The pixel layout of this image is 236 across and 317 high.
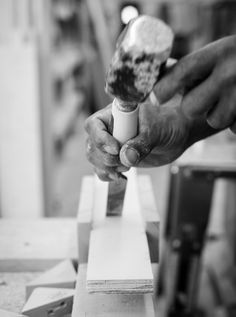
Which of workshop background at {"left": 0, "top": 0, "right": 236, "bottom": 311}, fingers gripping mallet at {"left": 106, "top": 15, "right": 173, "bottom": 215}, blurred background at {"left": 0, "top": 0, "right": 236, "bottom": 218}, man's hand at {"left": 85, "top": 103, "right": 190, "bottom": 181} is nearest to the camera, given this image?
fingers gripping mallet at {"left": 106, "top": 15, "right": 173, "bottom": 215}

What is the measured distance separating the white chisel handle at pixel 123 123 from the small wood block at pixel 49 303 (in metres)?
0.34

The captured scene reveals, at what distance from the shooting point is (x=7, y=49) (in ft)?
6.50

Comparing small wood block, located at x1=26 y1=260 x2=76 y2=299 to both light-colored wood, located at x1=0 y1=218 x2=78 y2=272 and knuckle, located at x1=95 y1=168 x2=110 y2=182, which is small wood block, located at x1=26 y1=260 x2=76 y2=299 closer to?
light-colored wood, located at x1=0 y1=218 x2=78 y2=272

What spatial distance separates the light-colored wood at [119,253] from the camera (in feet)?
2.20

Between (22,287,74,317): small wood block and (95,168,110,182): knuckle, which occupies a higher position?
(95,168,110,182): knuckle

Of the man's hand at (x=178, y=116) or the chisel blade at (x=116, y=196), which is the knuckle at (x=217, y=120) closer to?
the man's hand at (x=178, y=116)

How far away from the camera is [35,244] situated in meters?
1.09

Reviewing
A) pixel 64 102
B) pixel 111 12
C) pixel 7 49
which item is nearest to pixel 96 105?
pixel 64 102

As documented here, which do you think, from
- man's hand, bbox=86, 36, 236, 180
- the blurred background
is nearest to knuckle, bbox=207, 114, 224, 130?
man's hand, bbox=86, 36, 236, 180

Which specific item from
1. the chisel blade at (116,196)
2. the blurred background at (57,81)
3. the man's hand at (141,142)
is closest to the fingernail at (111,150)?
the man's hand at (141,142)

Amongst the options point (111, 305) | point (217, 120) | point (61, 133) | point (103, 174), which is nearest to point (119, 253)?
point (111, 305)

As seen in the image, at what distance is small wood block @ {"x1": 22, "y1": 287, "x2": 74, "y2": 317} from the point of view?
774 millimetres

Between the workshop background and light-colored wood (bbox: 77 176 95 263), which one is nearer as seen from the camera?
light-colored wood (bbox: 77 176 95 263)

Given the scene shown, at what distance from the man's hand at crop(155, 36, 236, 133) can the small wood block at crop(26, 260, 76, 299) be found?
1.68ft
